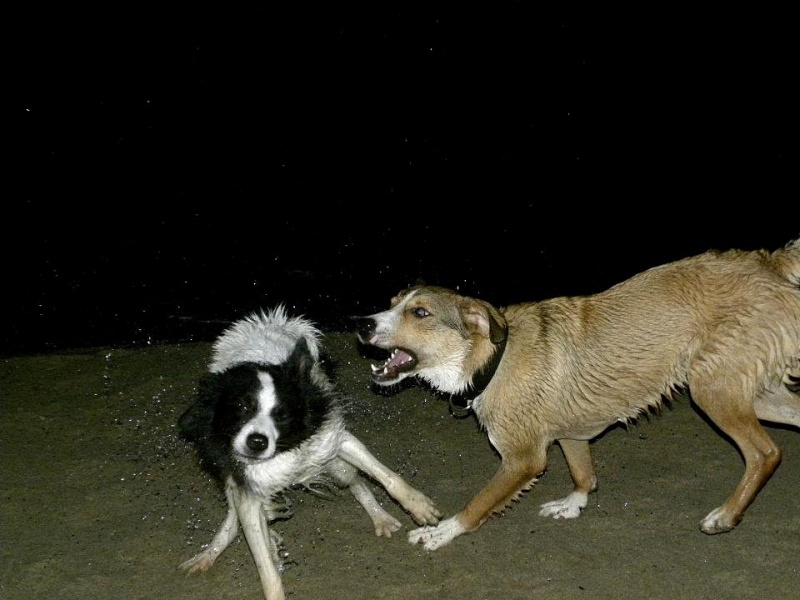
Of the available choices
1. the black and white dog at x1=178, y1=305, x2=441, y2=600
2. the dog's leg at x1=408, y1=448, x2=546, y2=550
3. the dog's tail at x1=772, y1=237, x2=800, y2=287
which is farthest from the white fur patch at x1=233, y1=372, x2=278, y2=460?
the dog's tail at x1=772, y1=237, x2=800, y2=287

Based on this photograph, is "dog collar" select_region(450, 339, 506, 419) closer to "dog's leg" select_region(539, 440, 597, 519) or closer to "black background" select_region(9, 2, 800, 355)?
"dog's leg" select_region(539, 440, 597, 519)

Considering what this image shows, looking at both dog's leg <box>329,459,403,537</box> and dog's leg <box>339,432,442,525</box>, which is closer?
dog's leg <box>339,432,442,525</box>

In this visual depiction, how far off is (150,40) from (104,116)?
1.72m

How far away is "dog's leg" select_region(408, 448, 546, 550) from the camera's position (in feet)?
15.8

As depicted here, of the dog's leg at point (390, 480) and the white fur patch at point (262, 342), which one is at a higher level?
the white fur patch at point (262, 342)

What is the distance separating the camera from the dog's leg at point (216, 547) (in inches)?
186

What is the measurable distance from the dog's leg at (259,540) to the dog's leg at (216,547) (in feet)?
1.16

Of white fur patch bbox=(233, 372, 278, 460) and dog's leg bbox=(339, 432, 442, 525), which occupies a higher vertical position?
white fur patch bbox=(233, 372, 278, 460)

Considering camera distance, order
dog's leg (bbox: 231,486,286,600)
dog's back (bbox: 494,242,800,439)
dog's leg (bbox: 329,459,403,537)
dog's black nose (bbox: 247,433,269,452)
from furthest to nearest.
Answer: dog's leg (bbox: 329,459,403,537)
dog's back (bbox: 494,242,800,439)
dog's leg (bbox: 231,486,286,600)
dog's black nose (bbox: 247,433,269,452)

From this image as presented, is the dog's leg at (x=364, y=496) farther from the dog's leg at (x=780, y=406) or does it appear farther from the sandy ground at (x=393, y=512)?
the dog's leg at (x=780, y=406)

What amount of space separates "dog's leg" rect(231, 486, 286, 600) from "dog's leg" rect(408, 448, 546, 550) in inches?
37.1

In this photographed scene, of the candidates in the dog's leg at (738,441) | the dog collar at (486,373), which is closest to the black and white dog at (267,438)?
the dog collar at (486,373)

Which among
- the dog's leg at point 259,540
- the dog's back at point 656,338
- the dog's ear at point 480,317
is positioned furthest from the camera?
the dog's ear at point 480,317

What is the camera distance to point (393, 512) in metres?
5.25
